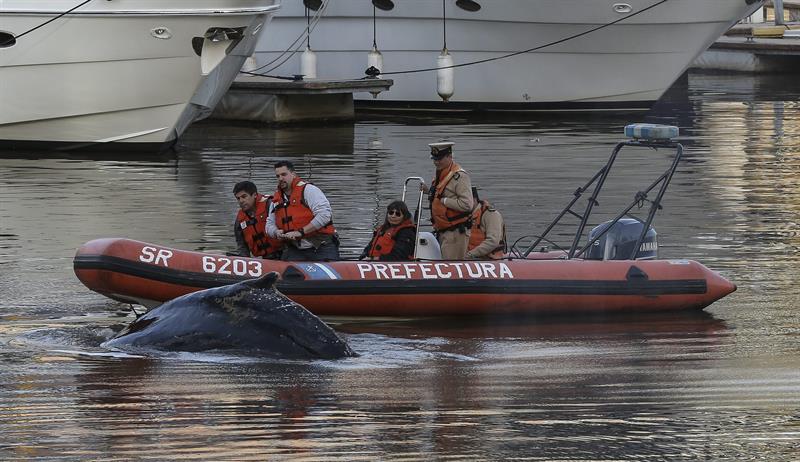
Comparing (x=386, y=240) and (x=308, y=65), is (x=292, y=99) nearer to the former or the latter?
(x=308, y=65)

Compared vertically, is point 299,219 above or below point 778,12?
below

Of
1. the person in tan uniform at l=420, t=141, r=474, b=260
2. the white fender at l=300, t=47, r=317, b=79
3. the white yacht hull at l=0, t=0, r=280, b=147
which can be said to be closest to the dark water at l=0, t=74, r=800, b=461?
the person in tan uniform at l=420, t=141, r=474, b=260

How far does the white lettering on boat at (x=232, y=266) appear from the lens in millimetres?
11727

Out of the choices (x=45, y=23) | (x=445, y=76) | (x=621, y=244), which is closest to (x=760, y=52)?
(x=445, y=76)

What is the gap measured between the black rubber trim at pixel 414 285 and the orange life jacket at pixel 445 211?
2.67 feet

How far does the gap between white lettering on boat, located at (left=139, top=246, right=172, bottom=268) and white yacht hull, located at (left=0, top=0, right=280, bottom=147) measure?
11.7 metres

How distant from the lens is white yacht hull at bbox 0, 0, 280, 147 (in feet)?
75.8

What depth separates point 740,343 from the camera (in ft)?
35.9

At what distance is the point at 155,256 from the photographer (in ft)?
38.5

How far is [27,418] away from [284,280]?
333 centimetres

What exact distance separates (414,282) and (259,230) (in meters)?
1.68

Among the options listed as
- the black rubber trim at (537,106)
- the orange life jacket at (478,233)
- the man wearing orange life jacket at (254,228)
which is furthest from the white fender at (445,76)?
the orange life jacket at (478,233)

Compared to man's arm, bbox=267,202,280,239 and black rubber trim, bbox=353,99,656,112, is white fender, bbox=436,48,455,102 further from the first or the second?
man's arm, bbox=267,202,280,239

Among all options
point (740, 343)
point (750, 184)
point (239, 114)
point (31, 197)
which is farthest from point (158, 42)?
point (740, 343)
